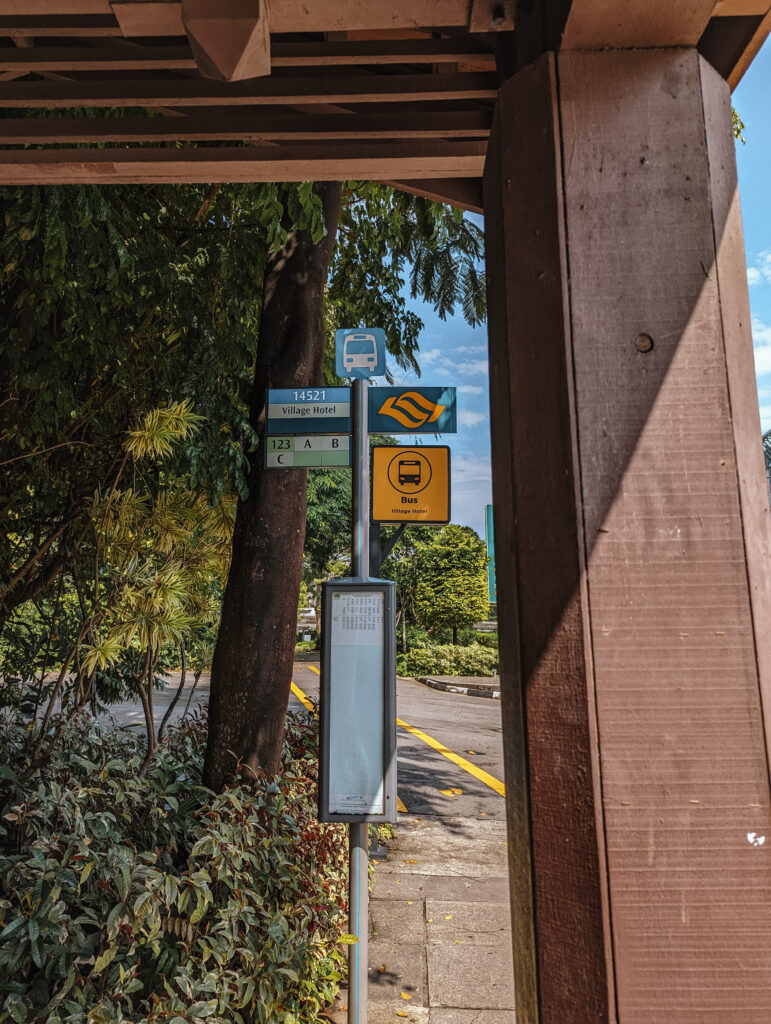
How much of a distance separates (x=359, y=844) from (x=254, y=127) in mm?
2516

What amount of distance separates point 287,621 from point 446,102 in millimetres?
2756

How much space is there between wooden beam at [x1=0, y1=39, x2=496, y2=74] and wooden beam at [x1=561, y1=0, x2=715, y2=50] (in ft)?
1.26

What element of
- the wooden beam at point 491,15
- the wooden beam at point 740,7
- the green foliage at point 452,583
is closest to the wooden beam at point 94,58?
the wooden beam at point 491,15

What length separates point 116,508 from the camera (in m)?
4.14

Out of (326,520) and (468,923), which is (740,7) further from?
(326,520)

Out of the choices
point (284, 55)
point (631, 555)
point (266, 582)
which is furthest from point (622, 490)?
point (266, 582)

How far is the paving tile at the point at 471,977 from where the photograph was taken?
Result: 10.3ft

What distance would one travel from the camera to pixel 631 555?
116 cm

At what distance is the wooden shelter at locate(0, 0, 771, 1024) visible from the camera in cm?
108

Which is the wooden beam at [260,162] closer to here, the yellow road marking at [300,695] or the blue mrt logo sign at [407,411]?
the blue mrt logo sign at [407,411]

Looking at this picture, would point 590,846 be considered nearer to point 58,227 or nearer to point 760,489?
point 760,489

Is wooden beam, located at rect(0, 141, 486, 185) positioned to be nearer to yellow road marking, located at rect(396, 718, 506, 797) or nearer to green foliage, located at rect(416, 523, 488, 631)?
yellow road marking, located at rect(396, 718, 506, 797)

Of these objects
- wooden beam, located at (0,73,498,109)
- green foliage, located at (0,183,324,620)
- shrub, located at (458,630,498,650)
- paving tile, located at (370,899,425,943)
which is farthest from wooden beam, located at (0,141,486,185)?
shrub, located at (458,630,498,650)

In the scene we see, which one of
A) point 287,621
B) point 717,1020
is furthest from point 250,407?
point 717,1020
